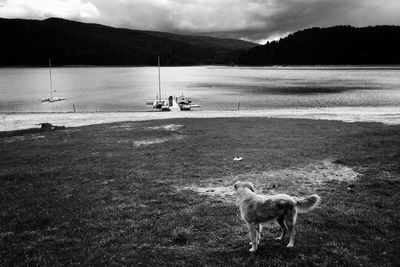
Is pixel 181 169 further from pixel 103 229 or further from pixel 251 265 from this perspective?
pixel 251 265

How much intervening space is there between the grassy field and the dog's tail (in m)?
1.25

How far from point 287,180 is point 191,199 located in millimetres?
4659

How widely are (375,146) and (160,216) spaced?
1594 centimetres

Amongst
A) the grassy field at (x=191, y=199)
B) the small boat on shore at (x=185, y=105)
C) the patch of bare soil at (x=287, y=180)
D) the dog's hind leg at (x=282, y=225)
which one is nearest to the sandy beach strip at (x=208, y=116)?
the grassy field at (x=191, y=199)

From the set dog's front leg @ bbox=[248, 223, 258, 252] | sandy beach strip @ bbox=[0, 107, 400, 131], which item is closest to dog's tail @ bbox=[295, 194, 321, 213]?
dog's front leg @ bbox=[248, 223, 258, 252]

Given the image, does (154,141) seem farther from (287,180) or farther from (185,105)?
(185,105)

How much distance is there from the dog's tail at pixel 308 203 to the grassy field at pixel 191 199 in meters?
1.25

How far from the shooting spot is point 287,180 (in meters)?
13.8

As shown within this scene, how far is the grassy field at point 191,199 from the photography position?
8.35 meters

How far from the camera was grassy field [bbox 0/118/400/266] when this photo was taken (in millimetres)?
8352

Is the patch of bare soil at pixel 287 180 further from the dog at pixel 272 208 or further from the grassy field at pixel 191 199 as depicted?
the dog at pixel 272 208

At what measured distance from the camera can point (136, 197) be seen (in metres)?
12.5

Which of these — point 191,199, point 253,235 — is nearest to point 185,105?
point 191,199

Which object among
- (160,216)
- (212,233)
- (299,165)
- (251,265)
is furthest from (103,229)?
(299,165)
